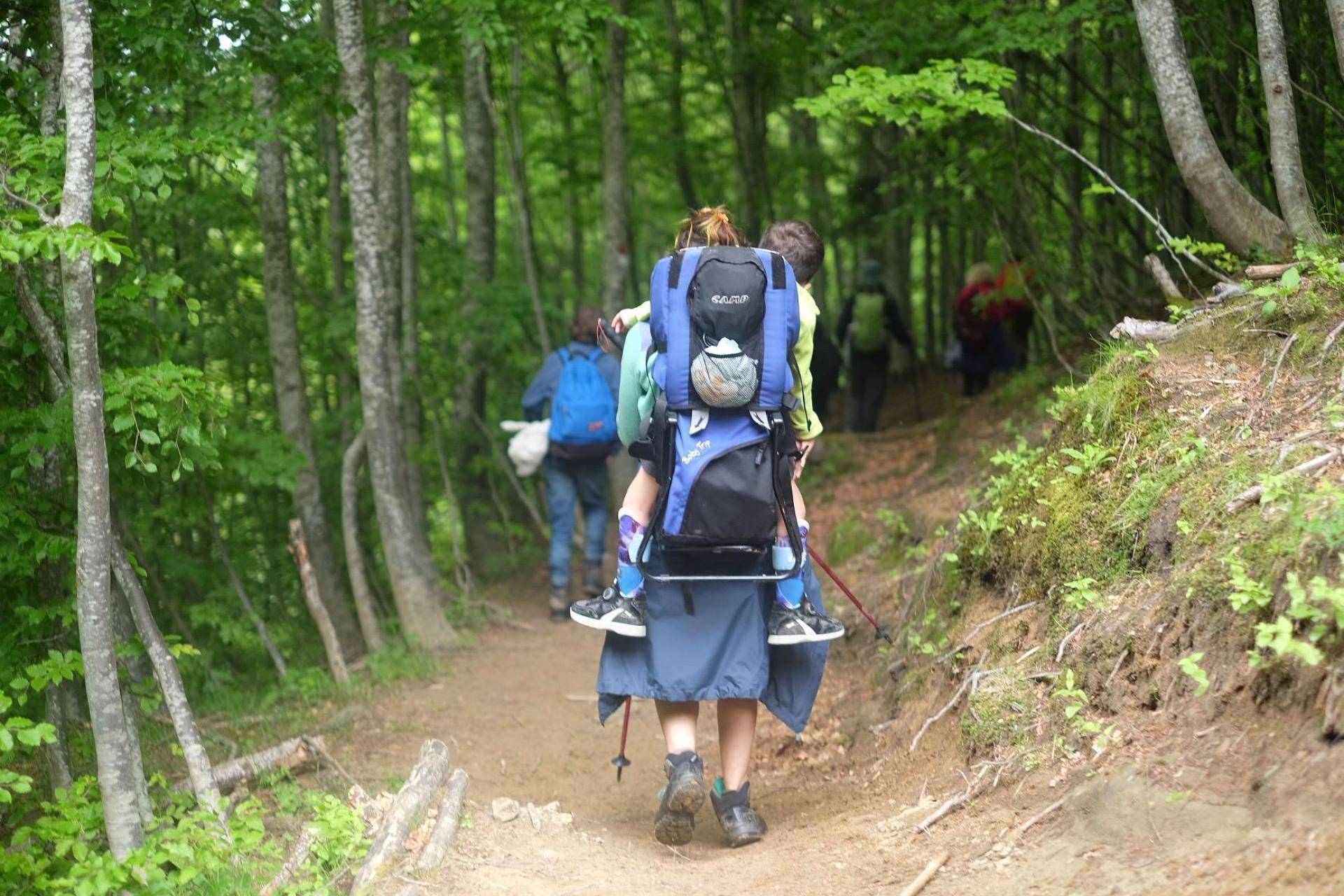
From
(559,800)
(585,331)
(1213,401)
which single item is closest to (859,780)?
(559,800)

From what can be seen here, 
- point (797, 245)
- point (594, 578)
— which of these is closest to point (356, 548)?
point (594, 578)

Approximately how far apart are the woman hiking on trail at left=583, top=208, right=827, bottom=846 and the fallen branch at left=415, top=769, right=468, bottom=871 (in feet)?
2.42

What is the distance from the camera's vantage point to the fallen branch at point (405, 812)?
422cm

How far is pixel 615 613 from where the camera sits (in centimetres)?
459

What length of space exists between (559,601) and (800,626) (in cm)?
541

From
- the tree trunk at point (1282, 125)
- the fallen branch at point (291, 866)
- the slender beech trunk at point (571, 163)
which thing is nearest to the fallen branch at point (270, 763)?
the fallen branch at point (291, 866)

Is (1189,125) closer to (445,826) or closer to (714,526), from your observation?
(714,526)

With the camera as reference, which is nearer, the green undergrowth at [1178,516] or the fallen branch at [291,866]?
the green undergrowth at [1178,516]

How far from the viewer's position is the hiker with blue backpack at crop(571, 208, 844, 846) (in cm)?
426

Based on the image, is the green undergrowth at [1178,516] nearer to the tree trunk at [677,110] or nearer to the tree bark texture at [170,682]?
the tree bark texture at [170,682]

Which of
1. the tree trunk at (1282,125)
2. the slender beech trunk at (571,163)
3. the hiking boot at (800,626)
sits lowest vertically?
the hiking boot at (800,626)

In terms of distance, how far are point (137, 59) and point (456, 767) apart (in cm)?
413

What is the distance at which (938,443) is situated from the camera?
11570 mm

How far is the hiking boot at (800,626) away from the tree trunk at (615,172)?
6333 mm
